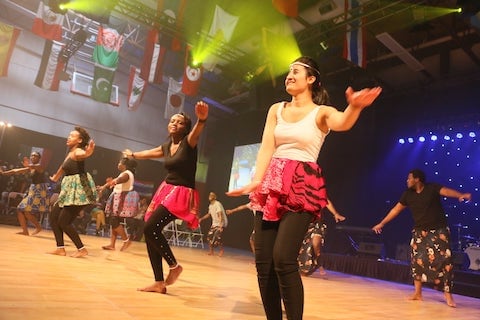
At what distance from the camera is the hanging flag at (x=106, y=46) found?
10.5 meters

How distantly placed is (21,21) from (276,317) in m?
15.6

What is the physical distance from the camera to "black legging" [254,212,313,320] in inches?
66.7

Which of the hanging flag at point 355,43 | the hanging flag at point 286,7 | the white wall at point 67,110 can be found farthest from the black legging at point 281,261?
the white wall at point 67,110

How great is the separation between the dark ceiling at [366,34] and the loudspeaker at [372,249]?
4671 mm

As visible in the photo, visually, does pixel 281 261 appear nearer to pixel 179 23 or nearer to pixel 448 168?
pixel 179 23

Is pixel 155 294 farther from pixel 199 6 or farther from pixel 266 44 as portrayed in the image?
pixel 199 6

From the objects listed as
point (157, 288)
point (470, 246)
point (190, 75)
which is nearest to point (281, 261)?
point (157, 288)

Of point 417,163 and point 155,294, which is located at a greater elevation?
point 417,163

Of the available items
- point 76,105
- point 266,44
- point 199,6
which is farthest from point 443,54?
point 76,105

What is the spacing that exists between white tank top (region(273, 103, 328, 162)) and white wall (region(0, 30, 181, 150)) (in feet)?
47.6

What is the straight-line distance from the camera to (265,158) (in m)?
2.04

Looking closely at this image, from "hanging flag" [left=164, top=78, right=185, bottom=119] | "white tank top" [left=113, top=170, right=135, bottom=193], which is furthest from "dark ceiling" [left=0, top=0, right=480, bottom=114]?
"white tank top" [left=113, top=170, right=135, bottom=193]

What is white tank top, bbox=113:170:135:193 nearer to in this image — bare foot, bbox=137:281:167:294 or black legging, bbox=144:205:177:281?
black legging, bbox=144:205:177:281

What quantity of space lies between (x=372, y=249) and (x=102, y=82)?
30.6 ft
